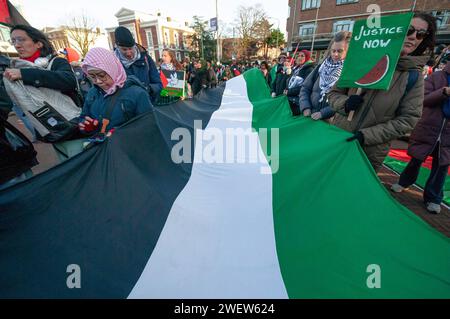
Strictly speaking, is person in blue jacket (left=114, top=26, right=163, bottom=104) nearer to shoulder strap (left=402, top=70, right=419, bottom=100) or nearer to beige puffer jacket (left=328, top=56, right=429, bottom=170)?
beige puffer jacket (left=328, top=56, right=429, bottom=170)

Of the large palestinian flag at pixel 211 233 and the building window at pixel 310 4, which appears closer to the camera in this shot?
the large palestinian flag at pixel 211 233

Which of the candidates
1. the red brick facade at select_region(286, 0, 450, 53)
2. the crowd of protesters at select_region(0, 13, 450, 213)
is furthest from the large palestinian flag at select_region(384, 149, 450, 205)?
the red brick facade at select_region(286, 0, 450, 53)

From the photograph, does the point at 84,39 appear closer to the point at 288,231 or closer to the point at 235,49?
the point at 235,49

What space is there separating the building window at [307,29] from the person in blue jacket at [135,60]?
28938 millimetres

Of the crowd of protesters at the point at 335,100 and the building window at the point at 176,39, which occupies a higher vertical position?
the building window at the point at 176,39

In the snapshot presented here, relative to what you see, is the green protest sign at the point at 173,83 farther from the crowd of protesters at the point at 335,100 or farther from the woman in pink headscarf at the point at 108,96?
the woman in pink headscarf at the point at 108,96

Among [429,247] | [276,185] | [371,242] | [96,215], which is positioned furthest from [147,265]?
[429,247]

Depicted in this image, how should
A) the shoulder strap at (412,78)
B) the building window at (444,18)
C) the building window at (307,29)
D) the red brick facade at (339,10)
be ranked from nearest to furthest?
the shoulder strap at (412,78)
the building window at (444,18)
the red brick facade at (339,10)
the building window at (307,29)

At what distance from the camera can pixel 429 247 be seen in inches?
48.2

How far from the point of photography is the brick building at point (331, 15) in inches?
795

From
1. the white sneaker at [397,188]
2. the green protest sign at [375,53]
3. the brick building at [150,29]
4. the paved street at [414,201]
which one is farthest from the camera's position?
the brick building at [150,29]

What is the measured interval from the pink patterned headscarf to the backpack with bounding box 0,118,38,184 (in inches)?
32.5

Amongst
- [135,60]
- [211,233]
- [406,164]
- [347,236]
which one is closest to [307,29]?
[406,164]

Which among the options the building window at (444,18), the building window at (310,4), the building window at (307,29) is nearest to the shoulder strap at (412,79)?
the building window at (444,18)
